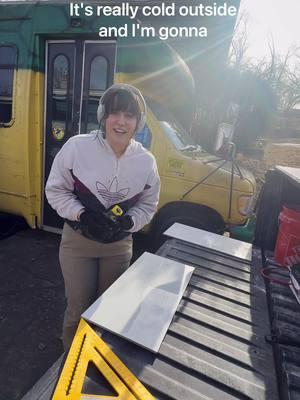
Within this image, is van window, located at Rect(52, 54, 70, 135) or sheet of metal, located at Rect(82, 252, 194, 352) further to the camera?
van window, located at Rect(52, 54, 70, 135)

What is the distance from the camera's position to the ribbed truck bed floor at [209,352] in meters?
1.15

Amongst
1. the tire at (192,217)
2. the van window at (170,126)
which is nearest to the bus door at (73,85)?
the van window at (170,126)

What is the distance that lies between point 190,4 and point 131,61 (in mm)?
1113

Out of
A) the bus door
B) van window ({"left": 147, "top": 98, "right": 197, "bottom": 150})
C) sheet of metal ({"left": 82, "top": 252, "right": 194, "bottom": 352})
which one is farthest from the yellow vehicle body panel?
sheet of metal ({"left": 82, "top": 252, "right": 194, "bottom": 352})

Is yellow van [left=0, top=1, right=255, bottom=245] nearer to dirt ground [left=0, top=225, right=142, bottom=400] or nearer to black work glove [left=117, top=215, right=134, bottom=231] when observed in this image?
dirt ground [left=0, top=225, right=142, bottom=400]

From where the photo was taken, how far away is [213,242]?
2.56 metres

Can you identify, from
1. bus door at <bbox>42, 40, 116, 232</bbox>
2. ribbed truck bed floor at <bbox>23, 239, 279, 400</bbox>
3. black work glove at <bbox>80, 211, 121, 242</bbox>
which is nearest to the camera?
ribbed truck bed floor at <bbox>23, 239, 279, 400</bbox>

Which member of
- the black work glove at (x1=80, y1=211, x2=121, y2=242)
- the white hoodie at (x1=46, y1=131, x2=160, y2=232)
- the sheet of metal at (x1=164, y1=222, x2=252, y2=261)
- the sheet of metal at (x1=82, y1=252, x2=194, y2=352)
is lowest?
the sheet of metal at (x1=164, y1=222, x2=252, y2=261)

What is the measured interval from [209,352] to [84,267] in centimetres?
104

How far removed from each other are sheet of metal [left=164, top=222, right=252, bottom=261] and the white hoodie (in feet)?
2.22

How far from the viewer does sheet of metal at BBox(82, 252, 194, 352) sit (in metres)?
Result: 1.37

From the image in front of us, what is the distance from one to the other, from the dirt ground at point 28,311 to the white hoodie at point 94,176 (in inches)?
58.6

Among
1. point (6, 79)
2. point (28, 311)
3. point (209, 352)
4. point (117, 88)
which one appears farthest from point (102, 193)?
point (6, 79)

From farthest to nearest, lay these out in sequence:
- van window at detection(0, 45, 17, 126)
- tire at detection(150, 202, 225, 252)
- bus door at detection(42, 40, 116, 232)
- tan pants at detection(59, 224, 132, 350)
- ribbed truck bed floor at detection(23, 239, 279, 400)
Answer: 1. van window at detection(0, 45, 17, 126)
2. bus door at detection(42, 40, 116, 232)
3. tire at detection(150, 202, 225, 252)
4. tan pants at detection(59, 224, 132, 350)
5. ribbed truck bed floor at detection(23, 239, 279, 400)
